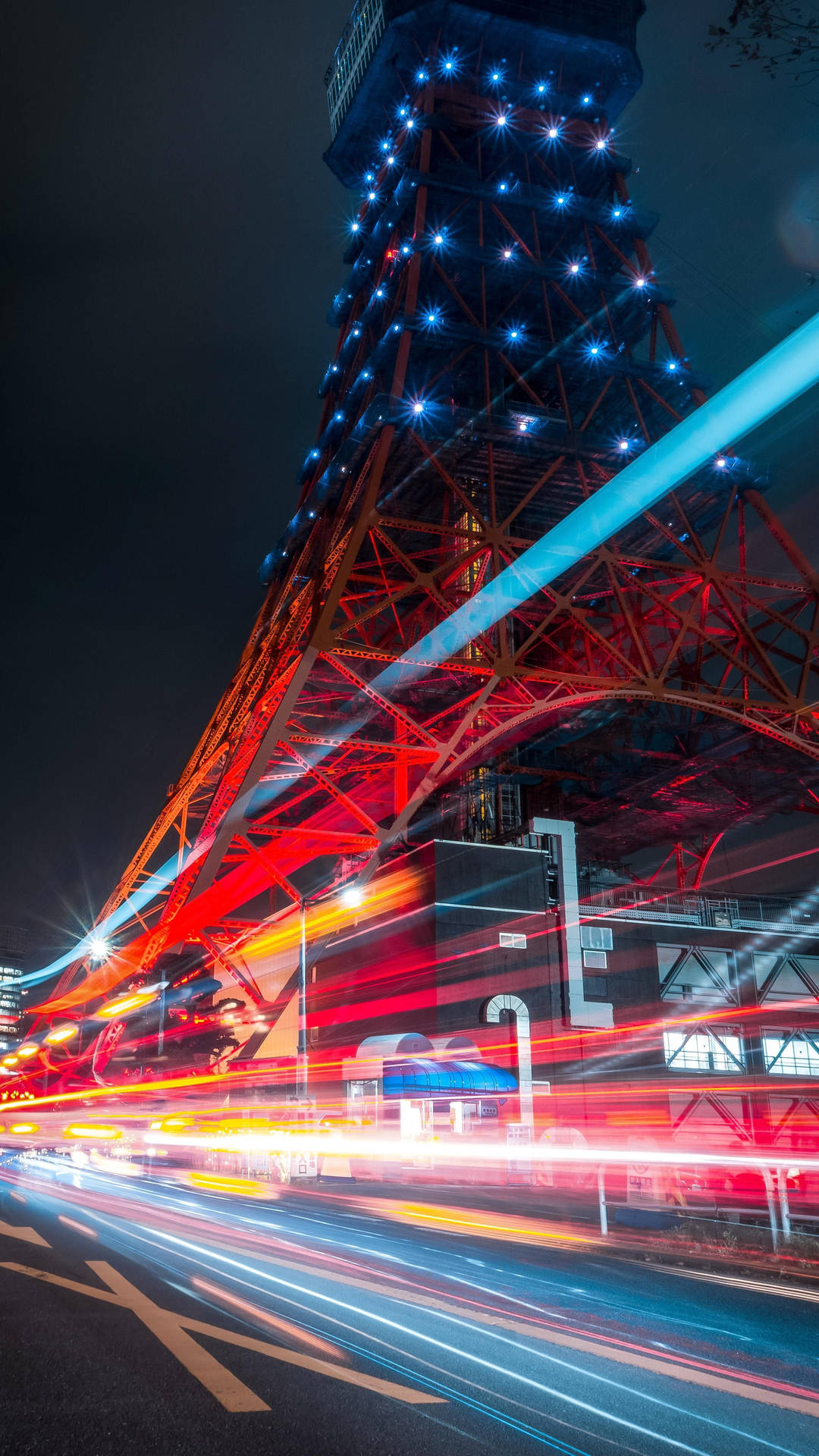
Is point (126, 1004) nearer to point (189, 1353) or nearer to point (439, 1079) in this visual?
point (439, 1079)

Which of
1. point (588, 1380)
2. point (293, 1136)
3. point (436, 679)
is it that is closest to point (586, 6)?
point (436, 679)

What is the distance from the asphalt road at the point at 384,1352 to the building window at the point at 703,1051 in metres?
26.3

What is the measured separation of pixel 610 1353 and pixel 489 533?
29845 millimetres

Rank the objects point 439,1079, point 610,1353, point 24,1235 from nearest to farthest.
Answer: point 610,1353
point 24,1235
point 439,1079

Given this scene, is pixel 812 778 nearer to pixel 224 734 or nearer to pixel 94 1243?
pixel 224 734

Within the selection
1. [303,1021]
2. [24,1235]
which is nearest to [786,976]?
[303,1021]

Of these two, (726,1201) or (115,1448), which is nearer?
(115,1448)

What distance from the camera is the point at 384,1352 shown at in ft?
24.0

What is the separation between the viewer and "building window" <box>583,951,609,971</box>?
38344 millimetres

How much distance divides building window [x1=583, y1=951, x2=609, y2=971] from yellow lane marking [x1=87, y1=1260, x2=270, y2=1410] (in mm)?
29556

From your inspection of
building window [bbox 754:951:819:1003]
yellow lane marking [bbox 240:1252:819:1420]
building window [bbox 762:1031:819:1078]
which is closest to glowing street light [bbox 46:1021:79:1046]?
building window [bbox 754:951:819:1003]

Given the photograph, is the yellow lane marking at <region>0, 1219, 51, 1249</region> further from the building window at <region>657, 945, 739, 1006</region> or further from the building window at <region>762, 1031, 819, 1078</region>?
the building window at <region>762, 1031, 819, 1078</region>

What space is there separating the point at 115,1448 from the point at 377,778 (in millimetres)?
41871

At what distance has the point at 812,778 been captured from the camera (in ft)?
148
